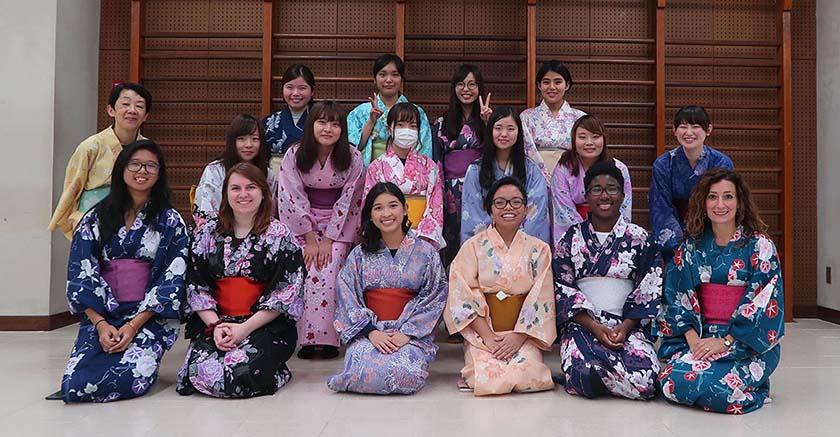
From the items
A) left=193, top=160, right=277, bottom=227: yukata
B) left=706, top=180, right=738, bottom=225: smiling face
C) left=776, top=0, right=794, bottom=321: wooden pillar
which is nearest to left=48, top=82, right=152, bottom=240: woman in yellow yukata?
left=193, top=160, right=277, bottom=227: yukata

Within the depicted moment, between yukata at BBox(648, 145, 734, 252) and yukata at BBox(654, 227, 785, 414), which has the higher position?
yukata at BBox(648, 145, 734, 252)

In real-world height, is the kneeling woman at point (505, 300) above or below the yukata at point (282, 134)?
below

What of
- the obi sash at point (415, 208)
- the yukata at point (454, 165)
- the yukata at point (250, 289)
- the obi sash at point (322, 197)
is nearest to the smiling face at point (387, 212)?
the yukata at point (250, 289)

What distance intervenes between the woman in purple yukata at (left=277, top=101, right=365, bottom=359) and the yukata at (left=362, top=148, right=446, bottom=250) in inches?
4.9

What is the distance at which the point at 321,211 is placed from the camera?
3.74 m

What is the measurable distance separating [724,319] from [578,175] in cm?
116

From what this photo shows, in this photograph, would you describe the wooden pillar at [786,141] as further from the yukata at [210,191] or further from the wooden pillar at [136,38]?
the wooden pillar at [136,38]

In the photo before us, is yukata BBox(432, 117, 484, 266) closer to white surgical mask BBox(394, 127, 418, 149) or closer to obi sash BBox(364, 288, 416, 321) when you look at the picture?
white surgical mask BBox(394, 127, 418, 149)

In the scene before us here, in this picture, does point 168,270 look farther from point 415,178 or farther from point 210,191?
point 415,178

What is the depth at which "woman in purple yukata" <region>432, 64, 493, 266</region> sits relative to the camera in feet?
12.7

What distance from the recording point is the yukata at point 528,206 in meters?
3.62

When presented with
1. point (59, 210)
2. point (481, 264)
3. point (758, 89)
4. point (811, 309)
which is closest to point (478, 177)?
point (481, 264)

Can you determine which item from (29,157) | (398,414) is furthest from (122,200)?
(29,157)

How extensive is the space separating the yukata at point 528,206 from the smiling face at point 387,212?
591mm
